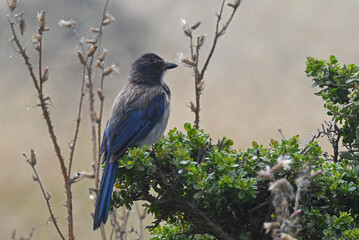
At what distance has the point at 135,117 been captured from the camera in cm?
490

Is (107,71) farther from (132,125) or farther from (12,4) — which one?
(12,4)

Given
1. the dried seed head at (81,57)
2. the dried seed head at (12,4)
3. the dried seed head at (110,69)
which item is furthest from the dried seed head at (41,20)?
the dried seed head at (110,69)

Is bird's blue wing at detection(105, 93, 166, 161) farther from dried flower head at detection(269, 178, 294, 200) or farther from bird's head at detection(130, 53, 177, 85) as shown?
dried flower head at detection(269, 178, 294, 200)

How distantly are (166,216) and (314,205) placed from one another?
978 millimetres

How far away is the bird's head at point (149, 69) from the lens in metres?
5.76

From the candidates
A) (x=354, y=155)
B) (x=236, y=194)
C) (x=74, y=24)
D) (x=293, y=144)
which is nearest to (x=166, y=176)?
(x=236, y=194)

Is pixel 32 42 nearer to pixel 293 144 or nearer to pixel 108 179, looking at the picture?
pixel 108 179

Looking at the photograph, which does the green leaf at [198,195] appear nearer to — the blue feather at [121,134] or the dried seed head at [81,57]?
the blue feather at [121,134]

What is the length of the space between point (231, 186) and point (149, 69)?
2799mm

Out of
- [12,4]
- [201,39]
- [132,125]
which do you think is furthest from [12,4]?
[201,39]

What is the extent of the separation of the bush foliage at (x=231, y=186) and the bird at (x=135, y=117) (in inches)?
5.3

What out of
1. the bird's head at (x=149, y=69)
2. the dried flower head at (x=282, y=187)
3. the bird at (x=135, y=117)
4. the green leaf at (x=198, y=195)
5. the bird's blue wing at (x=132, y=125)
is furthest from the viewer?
the bird's head at (x=149, y=69)

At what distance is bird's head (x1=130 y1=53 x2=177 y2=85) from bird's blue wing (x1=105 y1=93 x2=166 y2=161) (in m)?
0.55

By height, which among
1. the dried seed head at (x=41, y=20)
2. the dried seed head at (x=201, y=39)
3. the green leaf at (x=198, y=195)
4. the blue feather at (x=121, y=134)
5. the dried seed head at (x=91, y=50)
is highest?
the dried seed head at (x=201, y=39)
